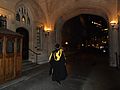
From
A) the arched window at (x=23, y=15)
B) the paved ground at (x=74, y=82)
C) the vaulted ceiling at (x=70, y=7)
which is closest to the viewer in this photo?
the paved ground at (x=74, y=82)

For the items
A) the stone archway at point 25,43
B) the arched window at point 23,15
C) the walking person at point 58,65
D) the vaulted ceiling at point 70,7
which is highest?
the vaulted ceiling at point 70,7

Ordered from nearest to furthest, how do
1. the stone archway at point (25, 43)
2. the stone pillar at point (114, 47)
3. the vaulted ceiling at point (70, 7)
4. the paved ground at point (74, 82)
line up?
the paved ground at point (74, 82) < the stone pillar at point (114, 47) < the stone archway at point (25, 43) < the vaulted ceiling at point (70, 7)

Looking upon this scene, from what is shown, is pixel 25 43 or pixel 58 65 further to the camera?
pixel 25 43

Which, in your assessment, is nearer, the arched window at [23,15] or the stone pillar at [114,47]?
the stone pillar at [114,47]

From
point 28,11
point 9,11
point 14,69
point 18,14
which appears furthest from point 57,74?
point 28,11

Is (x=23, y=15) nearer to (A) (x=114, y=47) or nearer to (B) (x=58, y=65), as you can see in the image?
A: (B) (x=58, y=65)

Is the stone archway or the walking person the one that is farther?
the stone archway

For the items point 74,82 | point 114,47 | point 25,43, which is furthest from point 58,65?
point 25,43

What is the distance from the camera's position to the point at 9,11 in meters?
11.2

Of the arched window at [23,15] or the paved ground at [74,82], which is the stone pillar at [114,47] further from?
the arched window at [23,15]

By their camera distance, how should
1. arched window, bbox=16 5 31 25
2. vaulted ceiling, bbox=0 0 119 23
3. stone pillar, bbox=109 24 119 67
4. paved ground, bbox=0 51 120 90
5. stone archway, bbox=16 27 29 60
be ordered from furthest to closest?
vaulted ceiling, bbox=0 0 119 23, stone archway, bbox=16 27 29 60, arched window, bbox=16 5 31 25, stone pillar, bbox=109 24 119 67, paved ground, bbox=0 51 120 90

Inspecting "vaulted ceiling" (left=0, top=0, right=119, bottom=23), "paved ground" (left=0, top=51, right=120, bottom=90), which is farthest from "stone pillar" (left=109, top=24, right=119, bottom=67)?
"paved ground" (left=0, top=51, right=120, bottom=90)

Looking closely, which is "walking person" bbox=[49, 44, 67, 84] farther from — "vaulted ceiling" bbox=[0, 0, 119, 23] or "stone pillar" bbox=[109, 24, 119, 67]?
"vaulted ceiling" bbox=[0, 0, 119, 23]

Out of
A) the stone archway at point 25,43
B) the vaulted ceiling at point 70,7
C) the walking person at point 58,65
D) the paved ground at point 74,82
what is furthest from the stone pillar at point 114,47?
the stone archway at point 25,43
